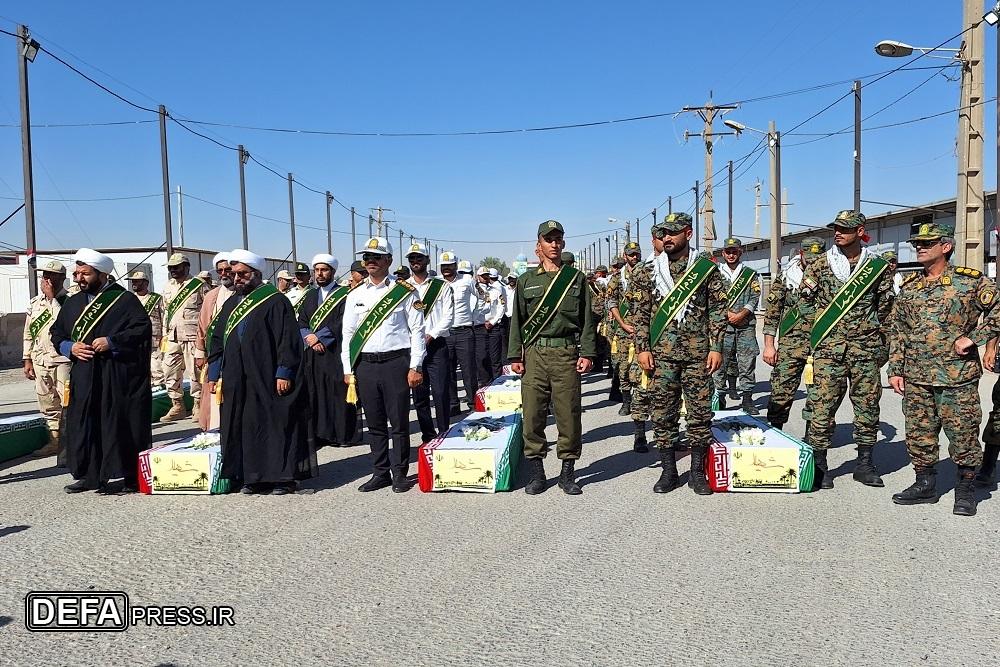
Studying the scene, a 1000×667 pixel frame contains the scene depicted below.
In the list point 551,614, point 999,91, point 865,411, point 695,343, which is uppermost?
point 999,91

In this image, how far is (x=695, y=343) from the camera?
576cm

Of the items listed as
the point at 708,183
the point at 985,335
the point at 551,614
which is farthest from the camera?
the point at 708,183

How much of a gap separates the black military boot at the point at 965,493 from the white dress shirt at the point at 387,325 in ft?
13.2

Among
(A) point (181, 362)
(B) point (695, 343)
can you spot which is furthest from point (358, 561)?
(A) point (181, 362)

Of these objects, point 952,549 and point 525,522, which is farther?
point 525,522

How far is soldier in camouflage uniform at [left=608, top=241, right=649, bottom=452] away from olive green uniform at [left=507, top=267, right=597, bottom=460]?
515mm

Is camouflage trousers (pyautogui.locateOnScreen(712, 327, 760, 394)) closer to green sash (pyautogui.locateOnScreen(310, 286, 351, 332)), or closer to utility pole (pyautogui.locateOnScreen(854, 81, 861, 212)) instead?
green sash (pyautogui.locateOnScreen(310, 286, 351, 332))

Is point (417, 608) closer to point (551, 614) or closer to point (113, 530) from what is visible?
point (551, 614)

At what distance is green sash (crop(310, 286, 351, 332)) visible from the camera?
308 inches

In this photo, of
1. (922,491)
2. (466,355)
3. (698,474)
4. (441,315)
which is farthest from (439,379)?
(922,491)

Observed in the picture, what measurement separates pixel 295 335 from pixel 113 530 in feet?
6.30

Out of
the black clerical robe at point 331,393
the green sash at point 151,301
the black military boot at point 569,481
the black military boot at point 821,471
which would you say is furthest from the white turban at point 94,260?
the black military boot at point 821,471

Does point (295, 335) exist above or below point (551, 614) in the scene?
above

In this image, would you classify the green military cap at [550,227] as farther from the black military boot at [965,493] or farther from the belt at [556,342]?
the black military boot at [965,493]
